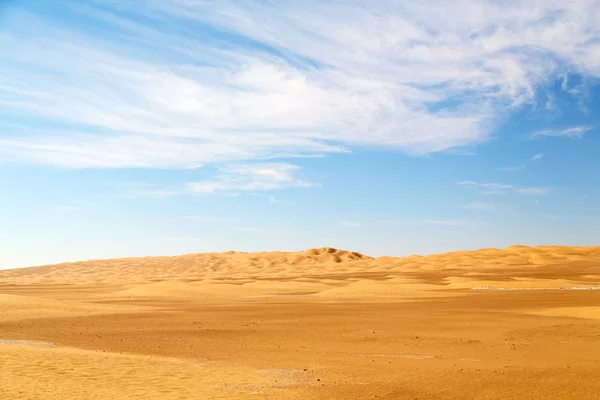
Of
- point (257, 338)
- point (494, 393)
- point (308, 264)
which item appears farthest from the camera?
point (308, 264)

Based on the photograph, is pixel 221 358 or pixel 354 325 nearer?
pixel 221 358

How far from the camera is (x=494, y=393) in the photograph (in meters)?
11.7

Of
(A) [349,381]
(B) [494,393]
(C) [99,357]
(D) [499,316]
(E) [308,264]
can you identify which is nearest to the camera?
(B) [494,393]

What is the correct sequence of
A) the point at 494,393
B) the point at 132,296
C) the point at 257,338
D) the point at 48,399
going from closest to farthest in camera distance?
the point at 48,399 < the point at 494,393 < the point at 257,338 < the point at 132,296

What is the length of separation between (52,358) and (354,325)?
12.1 meters

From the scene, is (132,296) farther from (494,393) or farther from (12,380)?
(494,393)

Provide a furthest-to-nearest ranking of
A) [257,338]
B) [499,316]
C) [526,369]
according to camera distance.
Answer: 1. [499,316]
2. [257,338]
3. [526,369]

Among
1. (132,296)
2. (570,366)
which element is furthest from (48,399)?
(132,296)

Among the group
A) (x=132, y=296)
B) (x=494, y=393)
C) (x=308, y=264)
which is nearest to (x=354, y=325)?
(x=494, y=393)

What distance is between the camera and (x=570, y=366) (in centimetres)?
1438

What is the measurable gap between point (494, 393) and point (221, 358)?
299 inches

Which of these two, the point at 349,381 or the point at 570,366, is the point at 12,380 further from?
the point at 570,366

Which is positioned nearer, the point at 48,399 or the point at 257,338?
the point at 48,399

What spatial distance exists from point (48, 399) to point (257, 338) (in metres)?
9.85
